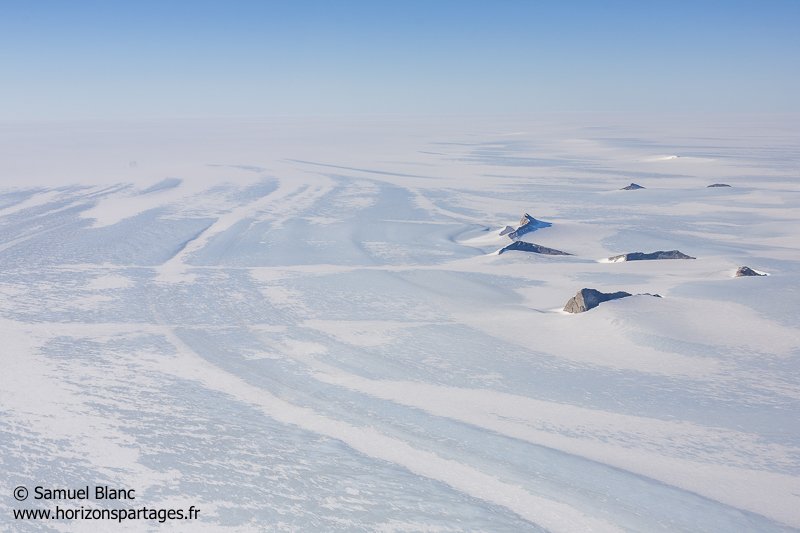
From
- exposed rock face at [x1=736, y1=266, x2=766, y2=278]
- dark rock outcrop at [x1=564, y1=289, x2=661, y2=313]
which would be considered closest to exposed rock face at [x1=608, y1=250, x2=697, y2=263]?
exposed rock face at [x1=736, y1=266, x2=766, y2=278]

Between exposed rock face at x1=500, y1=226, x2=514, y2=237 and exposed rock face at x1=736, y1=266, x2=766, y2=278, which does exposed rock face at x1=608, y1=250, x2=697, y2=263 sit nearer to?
exposed rock face at x1=736, y1=266, x2=766, y2=278

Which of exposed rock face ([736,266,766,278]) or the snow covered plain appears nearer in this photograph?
the snow covered plain

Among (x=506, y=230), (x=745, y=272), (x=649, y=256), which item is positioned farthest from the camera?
(x=506, y=230)

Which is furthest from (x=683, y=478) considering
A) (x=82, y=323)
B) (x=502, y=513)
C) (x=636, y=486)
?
(x=82, y=323)

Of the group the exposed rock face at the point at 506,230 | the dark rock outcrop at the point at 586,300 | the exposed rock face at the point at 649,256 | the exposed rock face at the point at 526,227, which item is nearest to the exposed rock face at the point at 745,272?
the exposed rock face at the point at 649,256

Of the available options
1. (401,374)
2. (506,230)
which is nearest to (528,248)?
(506,230)

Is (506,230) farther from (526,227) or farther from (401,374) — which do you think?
(401,374)

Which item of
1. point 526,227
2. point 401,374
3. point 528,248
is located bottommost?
point 401,374

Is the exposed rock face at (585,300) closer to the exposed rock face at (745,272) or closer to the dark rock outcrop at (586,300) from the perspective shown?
the dark rock outcrop at (586,300)

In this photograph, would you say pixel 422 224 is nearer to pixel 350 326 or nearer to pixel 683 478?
pixel 350 326
